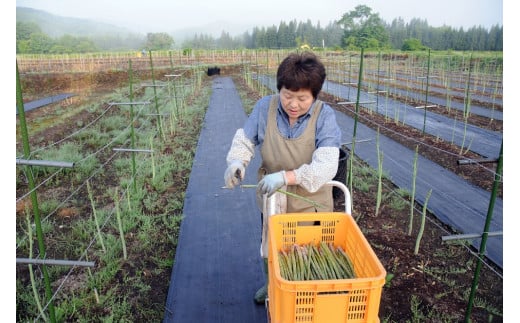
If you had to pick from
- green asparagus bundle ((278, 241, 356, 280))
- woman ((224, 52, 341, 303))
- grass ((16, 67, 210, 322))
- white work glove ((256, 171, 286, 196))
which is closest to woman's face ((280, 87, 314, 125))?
woman ((224, 52, 341, 303))

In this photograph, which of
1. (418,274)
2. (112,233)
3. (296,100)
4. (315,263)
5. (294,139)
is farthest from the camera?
(112,233)

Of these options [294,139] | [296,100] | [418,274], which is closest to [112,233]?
[294,139]

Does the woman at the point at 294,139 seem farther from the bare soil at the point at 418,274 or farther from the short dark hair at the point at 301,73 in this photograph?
the bare soil at the point at 418,274

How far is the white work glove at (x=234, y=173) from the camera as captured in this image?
1500 mm

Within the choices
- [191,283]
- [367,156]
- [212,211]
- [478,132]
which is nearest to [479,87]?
[478,132]

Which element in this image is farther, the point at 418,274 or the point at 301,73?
the point at 418,274

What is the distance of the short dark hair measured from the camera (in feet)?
4.62

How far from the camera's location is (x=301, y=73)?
4.59 feet

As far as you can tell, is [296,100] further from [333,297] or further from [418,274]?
[418,274]

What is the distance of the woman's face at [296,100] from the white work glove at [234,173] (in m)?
0.31

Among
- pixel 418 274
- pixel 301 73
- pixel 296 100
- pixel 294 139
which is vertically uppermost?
pixel 301 73

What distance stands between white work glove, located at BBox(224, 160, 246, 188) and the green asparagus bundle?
1.12 ft

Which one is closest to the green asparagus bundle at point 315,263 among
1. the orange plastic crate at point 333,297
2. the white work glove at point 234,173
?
the orange plastic crate at point 333,297

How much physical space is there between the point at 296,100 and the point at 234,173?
15.4 inches
